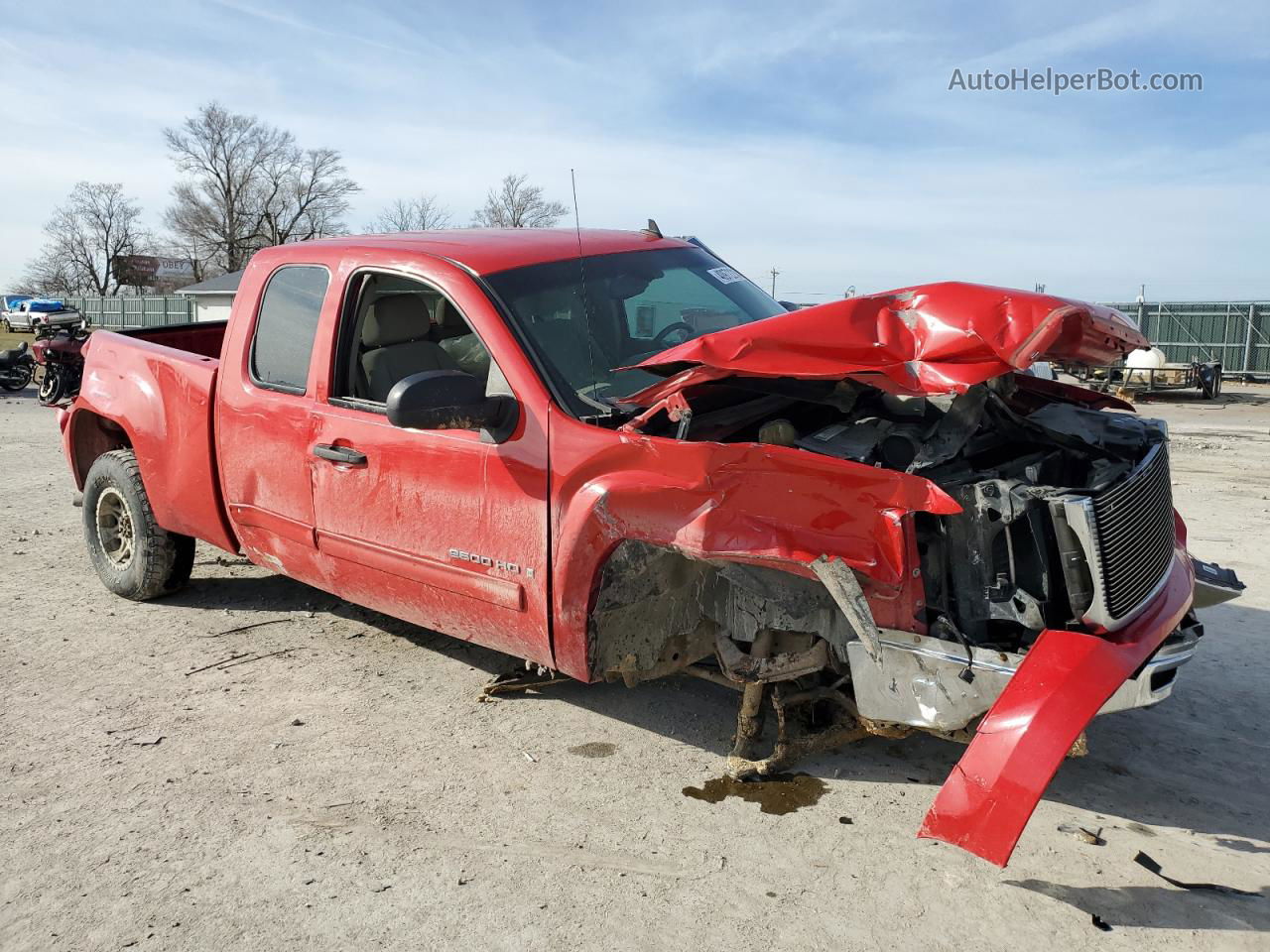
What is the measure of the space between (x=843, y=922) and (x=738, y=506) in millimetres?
1143

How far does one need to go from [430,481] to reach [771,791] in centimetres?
162

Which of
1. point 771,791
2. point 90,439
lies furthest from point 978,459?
point 90,439

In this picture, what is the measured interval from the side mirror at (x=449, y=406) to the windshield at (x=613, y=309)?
0.79 feet

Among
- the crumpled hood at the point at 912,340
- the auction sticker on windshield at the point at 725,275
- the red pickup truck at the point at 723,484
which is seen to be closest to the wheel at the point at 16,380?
the red pickup truck at the point at 723,484

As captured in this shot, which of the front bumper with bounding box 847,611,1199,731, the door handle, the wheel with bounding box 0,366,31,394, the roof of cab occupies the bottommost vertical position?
the wheel with bounding box 0,366,31,394

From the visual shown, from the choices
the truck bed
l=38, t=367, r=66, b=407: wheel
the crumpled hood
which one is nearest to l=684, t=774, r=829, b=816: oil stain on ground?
the crumpled hood

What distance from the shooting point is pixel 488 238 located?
4258 mm

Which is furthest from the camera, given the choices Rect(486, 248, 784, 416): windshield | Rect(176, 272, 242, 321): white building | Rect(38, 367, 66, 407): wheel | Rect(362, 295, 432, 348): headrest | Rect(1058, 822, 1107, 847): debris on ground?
Rect(176, 272, 242, 321): white building

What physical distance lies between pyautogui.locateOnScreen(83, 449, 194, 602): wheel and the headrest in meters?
1.84

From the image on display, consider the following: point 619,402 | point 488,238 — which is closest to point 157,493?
point 488,238

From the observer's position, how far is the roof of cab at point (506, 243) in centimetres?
394

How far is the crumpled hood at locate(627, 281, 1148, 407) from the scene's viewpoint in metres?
2.82

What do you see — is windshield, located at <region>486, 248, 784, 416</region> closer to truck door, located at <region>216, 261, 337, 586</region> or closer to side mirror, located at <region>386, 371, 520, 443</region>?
side mirror, located at <region>386, 371, 520, 443</region>

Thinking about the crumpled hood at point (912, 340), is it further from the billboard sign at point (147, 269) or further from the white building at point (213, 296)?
the billboard sign at point (147, 269)
